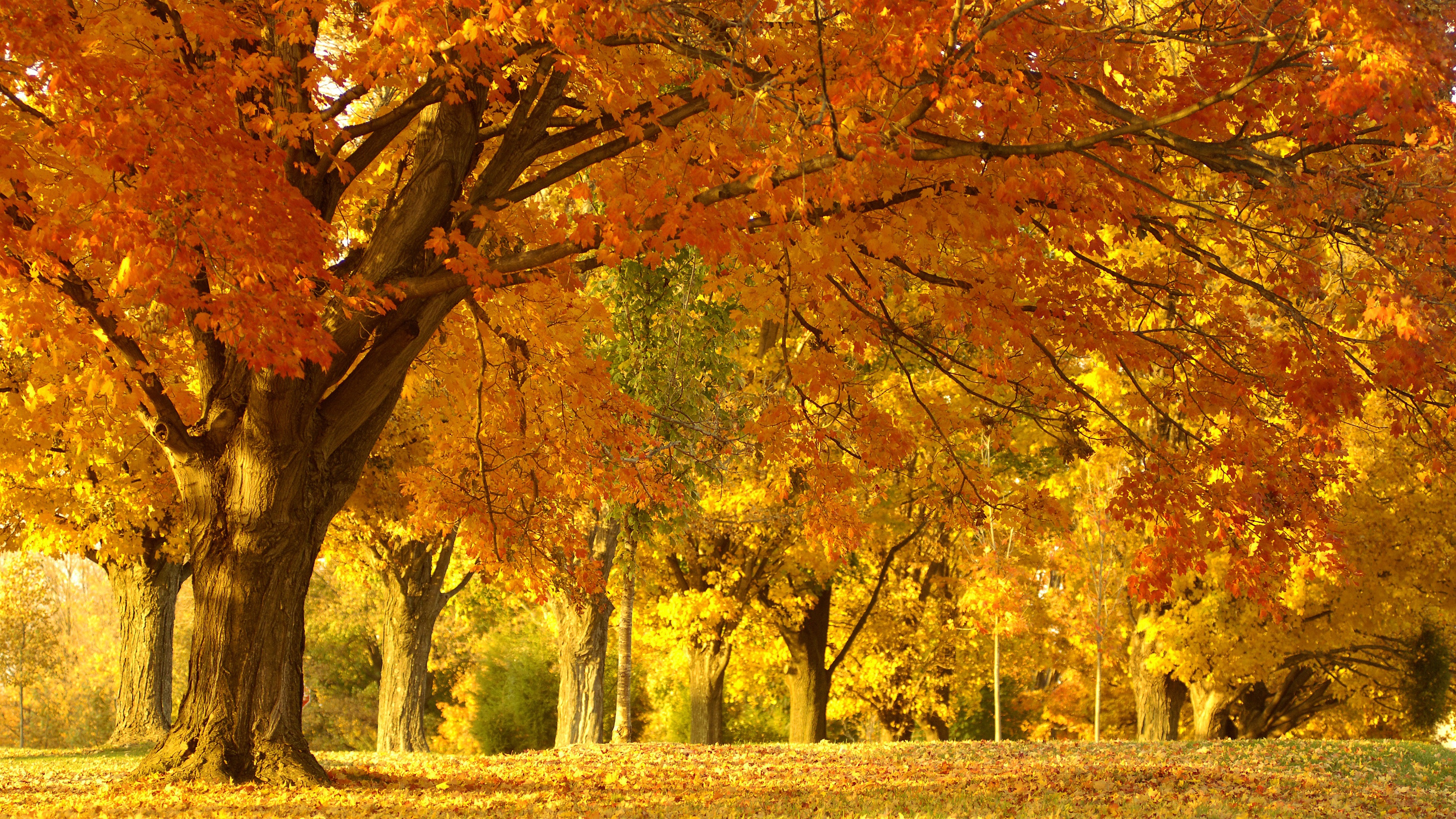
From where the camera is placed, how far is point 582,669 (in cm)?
1698

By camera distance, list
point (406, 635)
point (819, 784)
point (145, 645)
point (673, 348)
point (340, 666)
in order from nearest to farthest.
Result: 1. point (819, 784)
2. point (673, 348)
3. point (145, 645)
4. point (406, 635)
5. point (340, 666)

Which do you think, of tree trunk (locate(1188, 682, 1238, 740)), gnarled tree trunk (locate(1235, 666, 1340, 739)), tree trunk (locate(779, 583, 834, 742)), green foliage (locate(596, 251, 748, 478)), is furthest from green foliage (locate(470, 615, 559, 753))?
green foliage (locate(596, 251, 748, 478))

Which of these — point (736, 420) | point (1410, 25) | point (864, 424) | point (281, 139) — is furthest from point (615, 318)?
point (1410, 25)

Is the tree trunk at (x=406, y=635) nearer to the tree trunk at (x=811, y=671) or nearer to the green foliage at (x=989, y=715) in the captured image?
the tree trunk at (x=811, y=671)

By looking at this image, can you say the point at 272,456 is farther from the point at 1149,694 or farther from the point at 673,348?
the point at 1149,694

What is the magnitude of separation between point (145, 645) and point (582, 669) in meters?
7.51

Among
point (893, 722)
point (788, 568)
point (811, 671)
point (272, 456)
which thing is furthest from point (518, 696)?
point (272, 456)

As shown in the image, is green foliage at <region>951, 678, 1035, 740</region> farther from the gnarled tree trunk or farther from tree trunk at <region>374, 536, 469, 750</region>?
tree trunk at <region>374, 536, 469, 750</region>

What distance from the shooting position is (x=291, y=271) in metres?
7.07

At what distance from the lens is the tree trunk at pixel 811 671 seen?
22203mm

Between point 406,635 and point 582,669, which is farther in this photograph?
point 406,635

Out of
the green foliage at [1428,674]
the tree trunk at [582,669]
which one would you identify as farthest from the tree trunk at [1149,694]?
the tree trunk at [582,669]

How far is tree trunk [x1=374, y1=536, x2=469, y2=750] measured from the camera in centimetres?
1906

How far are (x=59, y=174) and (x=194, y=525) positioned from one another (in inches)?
111
